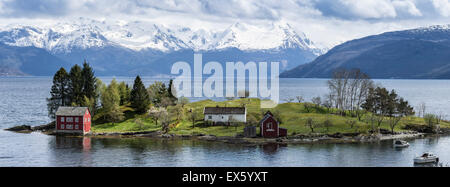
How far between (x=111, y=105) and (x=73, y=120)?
14763mm

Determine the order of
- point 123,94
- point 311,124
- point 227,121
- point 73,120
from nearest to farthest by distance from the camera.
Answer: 1. point 311,124
2. point 73,120
3. point 227,121
4. point 123,94

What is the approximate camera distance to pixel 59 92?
5192 inches

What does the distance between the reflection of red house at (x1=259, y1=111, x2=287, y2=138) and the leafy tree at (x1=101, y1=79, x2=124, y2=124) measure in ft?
133

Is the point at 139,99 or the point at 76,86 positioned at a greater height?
the point at 76,86

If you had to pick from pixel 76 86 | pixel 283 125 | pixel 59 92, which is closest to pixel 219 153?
pixel 283 125

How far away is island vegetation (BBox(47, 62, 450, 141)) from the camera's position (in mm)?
110000

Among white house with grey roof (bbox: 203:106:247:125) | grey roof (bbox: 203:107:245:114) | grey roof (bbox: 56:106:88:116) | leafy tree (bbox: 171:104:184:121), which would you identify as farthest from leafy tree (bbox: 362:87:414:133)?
grey roof (bbox: 56:106:88:116)

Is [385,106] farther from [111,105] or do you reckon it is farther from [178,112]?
[111,105]

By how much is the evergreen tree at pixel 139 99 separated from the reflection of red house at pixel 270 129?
4037 cm

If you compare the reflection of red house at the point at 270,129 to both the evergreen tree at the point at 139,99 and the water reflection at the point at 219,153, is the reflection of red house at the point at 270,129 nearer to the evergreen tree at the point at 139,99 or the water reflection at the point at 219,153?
the water reflection at the point at 219,153

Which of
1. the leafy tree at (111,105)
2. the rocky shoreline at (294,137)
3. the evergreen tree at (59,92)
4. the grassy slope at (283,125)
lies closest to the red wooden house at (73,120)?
the rocky shoreline at (294,137)

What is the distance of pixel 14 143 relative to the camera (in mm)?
95875
